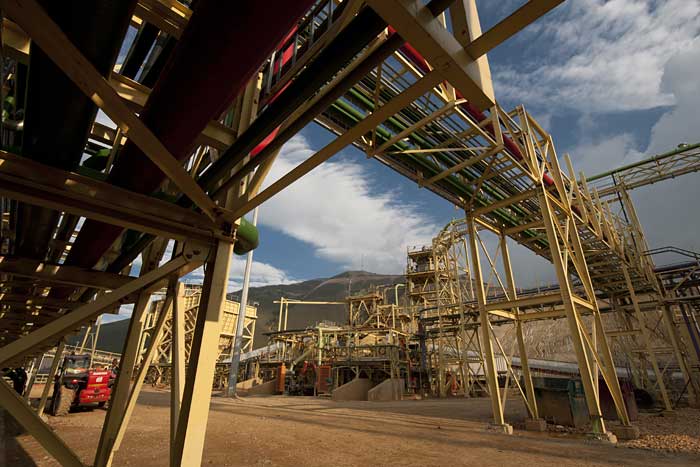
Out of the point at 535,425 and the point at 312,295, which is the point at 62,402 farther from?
the point at 312,295

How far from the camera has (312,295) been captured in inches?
5000

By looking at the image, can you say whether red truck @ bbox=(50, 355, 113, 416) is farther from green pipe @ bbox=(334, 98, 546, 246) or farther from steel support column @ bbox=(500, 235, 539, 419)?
steel support column @ bbox=(500, 235, 539, 419)

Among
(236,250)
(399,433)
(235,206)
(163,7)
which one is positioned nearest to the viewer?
(163,7)

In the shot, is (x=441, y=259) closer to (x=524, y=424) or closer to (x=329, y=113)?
(x=524, y=424)

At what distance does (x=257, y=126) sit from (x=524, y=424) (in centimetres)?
1060

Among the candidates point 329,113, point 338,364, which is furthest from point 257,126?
point 338,364

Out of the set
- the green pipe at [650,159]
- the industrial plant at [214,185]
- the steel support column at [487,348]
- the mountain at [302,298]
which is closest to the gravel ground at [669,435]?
the industrial plant at [214,185]

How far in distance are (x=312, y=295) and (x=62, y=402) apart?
387 ft

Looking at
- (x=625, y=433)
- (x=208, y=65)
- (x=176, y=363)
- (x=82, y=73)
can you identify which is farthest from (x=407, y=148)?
(x=625, y=433)

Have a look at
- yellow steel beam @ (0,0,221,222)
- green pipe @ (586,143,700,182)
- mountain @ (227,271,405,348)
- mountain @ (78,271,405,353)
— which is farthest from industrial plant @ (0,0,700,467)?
mountain @ (227,271,405,348)

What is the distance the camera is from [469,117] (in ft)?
26.1

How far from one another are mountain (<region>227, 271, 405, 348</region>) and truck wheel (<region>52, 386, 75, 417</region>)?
3474 inches

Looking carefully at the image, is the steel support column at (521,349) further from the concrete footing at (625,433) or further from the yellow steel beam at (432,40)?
the yellow steel beam at (432,40)

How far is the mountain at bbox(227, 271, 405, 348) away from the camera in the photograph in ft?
341
